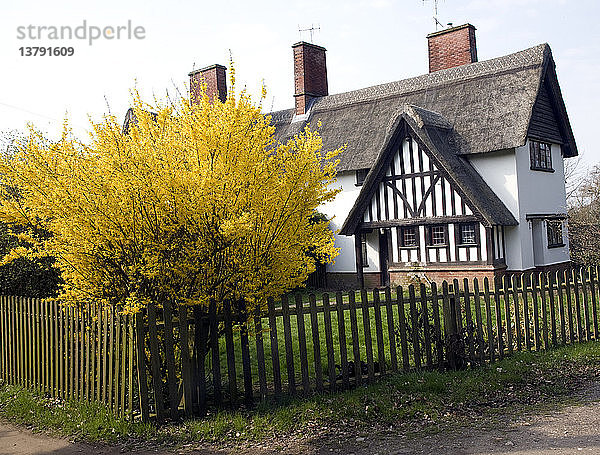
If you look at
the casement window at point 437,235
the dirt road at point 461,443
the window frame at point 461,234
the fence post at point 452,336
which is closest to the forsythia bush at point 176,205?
the dirt road at point 461,443

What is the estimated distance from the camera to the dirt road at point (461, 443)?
596 centimetres

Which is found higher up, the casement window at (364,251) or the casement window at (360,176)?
the casement window at (360,176)

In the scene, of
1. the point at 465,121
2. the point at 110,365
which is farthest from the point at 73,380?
the point at 465,121

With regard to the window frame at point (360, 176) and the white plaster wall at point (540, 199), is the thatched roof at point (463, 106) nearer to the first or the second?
the window frame at point (360, 176)

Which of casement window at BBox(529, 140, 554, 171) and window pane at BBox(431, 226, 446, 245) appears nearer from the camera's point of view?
window pane at BBox(431, 226, 446, 245)

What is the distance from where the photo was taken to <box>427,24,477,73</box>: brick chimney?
83.4 feet

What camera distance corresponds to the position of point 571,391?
795 cm

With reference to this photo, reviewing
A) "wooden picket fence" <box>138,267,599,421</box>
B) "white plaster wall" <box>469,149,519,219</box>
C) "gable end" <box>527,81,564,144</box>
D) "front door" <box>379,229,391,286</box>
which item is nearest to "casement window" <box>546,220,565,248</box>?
"gable end" <box>527,81,564,144</box>

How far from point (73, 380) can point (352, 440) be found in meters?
3.73

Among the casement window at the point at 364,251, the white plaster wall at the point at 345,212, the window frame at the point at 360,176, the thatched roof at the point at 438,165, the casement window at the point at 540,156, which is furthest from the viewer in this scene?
the white plaster wall at the point at 345,212

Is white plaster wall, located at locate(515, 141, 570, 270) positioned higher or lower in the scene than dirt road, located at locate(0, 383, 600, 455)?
higher

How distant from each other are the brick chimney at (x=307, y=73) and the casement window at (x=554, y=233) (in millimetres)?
11456

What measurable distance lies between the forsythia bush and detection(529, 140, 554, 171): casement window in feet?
52.1

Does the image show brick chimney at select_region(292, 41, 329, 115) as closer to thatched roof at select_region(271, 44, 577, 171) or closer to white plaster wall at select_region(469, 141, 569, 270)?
thatched roof at select_region(271, 44, 577, 171)
